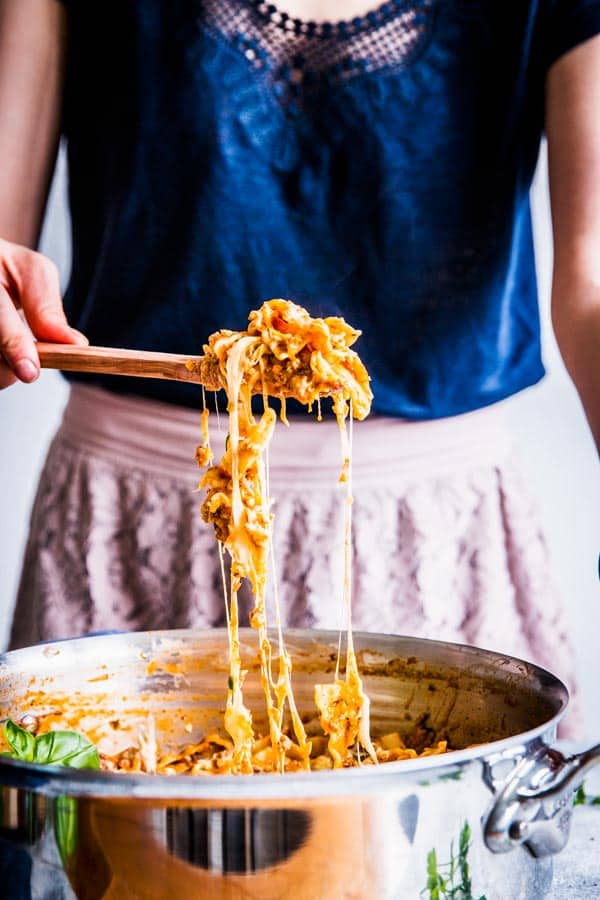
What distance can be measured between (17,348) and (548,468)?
1.91 meters

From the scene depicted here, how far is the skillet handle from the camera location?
62cm

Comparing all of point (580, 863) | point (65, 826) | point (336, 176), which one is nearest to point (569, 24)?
point (336, 176)

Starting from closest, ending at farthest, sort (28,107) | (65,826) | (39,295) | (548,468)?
(65,826)
(39,295)
(28,107)
(548,468)

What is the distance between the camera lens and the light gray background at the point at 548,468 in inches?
98.5

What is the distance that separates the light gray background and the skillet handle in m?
1.93

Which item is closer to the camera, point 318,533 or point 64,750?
point 64,750

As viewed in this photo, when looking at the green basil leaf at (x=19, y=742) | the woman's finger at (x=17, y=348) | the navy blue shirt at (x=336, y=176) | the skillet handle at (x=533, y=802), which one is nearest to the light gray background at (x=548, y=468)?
the navy blue shirt at (x=336, y=176)

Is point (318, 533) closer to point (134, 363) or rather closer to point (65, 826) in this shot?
point (134, 363)

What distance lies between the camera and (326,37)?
4.35 ft

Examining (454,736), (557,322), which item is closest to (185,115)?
(557,322)

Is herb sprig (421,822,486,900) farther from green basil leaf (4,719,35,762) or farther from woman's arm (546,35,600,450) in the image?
woman's arm (546,35,600,450)

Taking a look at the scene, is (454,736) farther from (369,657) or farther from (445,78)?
(445,78)

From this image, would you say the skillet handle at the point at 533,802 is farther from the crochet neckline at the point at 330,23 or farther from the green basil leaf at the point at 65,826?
the crochet neckline at the point at 330,23

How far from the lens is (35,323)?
3.53 feet
